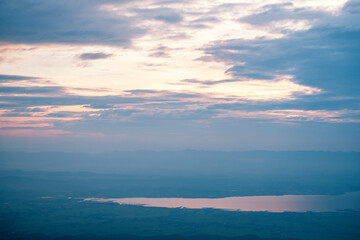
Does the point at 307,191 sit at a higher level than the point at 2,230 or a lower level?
higher

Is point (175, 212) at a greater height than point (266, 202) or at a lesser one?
lesser


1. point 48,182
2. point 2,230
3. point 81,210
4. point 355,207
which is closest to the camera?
point 2,230

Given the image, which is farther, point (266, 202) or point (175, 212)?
point (266, 202)

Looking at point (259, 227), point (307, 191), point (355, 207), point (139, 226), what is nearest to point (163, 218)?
point (139, 226)

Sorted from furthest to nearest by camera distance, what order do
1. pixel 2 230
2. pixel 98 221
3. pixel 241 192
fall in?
pixel 241 192
pixel 98 221
pixel 2 230

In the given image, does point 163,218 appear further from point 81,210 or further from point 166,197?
point 166,197

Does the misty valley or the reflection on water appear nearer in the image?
the misty valley

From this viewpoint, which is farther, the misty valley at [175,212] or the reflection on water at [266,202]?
the reflection on water at [266,202]

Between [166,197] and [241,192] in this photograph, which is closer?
[166,197]
